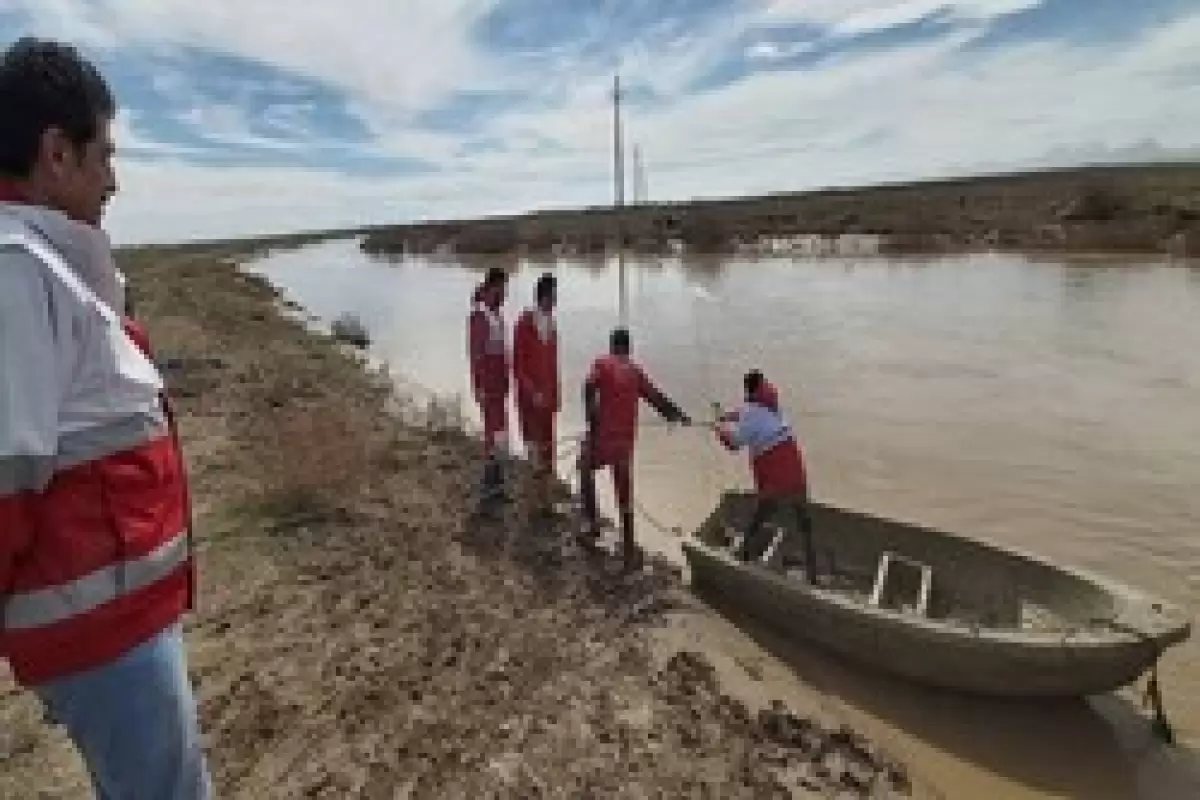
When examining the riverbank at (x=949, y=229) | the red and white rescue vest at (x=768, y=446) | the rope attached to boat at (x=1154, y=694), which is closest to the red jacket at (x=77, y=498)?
the rope attached to boat at (x=1154, y=694)

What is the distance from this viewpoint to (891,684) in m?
7.14

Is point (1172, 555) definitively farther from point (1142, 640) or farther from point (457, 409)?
point (457, 409)

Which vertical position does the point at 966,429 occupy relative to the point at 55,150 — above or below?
below

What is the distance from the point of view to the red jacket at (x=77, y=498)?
1.78 m

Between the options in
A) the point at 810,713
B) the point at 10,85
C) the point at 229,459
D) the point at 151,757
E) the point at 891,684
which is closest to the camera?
the point at 10,85

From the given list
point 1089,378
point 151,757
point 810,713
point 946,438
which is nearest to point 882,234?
point 1089,378

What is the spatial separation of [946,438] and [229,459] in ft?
29.2

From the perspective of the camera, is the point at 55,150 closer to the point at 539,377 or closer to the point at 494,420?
the point at 539,377

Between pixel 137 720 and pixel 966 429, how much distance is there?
13.6m

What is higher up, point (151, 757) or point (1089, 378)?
point (151, 757)

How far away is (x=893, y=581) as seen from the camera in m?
8.19

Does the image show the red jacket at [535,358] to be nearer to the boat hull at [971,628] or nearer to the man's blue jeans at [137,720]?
the boat hull at [971,628]

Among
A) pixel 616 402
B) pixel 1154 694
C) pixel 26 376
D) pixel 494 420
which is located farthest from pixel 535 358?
pixel 26 376

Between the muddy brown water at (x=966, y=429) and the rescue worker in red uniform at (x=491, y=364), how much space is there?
105 centimetres
